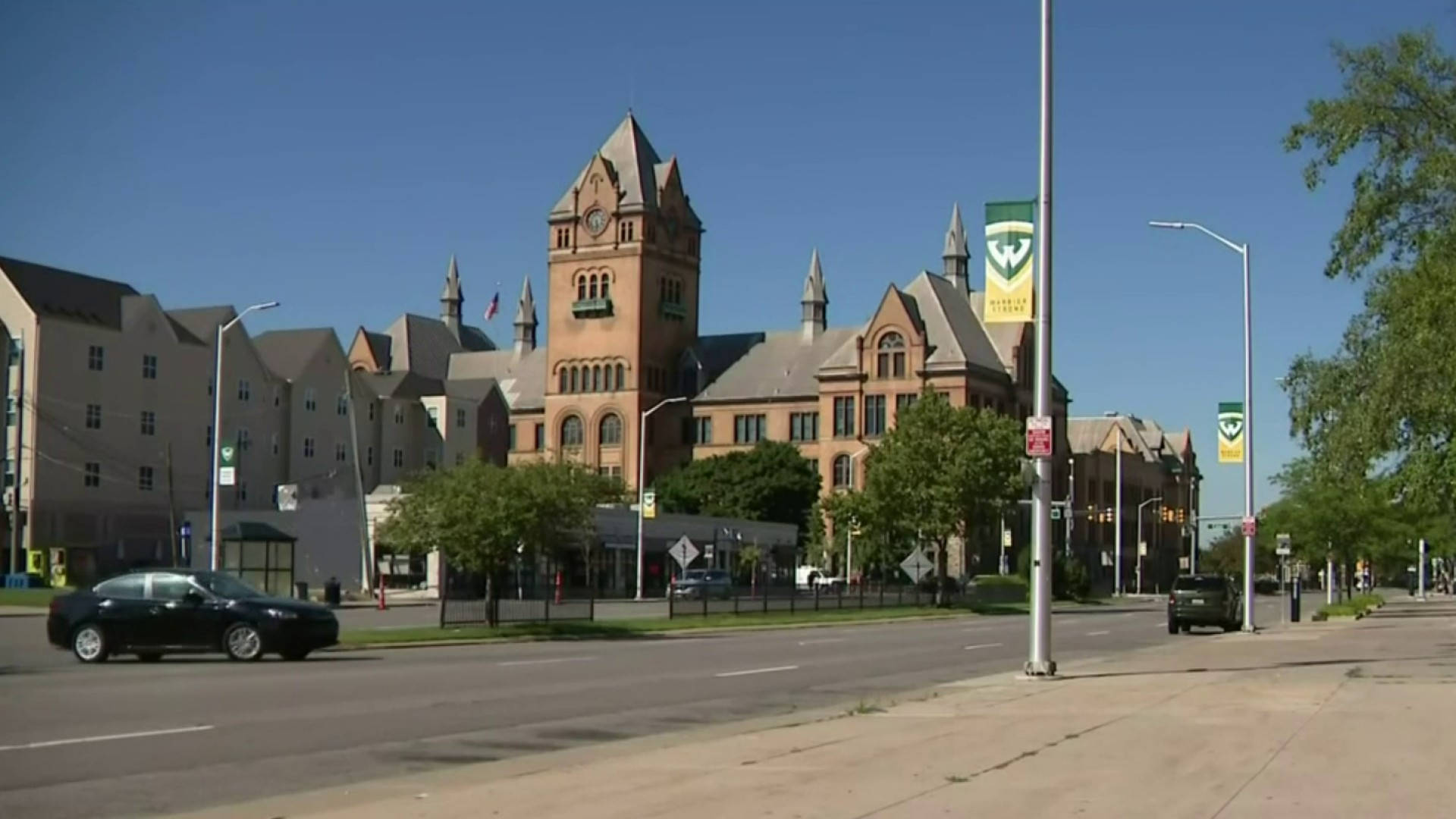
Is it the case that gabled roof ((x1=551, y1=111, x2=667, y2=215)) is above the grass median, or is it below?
above

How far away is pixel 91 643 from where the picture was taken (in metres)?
26.9

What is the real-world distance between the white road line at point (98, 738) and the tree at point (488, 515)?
23706 millimetres

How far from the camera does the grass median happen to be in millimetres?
36844

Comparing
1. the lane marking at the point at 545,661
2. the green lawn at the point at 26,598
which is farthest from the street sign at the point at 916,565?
the lane marking at the point at 545,661

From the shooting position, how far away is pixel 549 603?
45594mm

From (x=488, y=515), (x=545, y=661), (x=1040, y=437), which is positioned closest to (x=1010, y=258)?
(x=1040, y=437)

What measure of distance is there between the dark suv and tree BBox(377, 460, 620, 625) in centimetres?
1687

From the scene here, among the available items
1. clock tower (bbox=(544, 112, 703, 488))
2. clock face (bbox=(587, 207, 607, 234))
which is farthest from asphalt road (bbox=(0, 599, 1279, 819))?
clock face (bbox=(587, 207, 607, 234))

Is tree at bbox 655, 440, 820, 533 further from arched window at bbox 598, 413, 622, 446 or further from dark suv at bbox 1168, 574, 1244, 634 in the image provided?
dark suv at bbox 1168, 574, 1244, 634

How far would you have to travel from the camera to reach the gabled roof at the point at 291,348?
104 meters

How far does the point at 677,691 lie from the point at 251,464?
262ft

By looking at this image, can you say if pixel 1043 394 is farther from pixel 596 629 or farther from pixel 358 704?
pixel 596 629

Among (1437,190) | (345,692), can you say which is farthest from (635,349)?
(345,692)

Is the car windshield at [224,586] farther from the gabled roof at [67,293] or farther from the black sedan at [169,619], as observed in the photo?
the gabled roof at [67,293]
